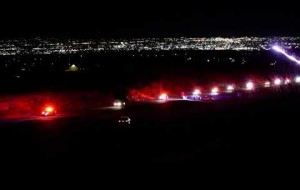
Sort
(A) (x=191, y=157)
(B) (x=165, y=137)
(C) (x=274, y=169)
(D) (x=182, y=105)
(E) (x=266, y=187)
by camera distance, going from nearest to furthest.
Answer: (E) (x=266, y=187) < (C) (x=274, y=169) < (A) (x=191, y=157) < (B) (x=165, y=137) < (D) (x=182, y=105)

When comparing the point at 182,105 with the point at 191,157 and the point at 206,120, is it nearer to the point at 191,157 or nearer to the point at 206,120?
the point at 206,120

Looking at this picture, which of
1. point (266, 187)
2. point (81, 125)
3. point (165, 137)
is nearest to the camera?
point (266, 187)

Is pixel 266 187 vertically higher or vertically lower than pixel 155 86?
higher

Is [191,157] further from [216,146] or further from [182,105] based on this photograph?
[182,105]

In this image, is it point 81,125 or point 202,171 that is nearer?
point 202,171

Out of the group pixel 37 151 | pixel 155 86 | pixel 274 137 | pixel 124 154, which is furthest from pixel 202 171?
pixel 155 86

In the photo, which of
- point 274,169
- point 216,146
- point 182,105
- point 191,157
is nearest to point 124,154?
point 191,157

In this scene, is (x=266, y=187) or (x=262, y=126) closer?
(x=266, y=187)

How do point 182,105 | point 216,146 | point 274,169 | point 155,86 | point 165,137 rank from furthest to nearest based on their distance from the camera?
point 155,86, point 182,105, point 165,137, point 216,146, point 274,169

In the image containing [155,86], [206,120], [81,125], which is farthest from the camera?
[155,86]
